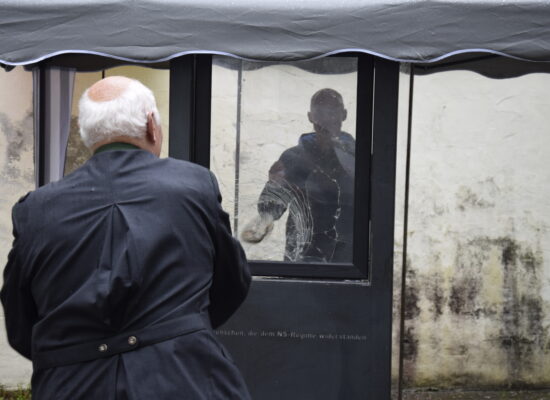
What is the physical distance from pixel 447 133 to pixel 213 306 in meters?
3.75

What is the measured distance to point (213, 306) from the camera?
7.32ft

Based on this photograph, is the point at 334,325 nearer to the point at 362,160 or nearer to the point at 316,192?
the point at 316,192

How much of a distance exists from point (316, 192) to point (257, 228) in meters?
0.32

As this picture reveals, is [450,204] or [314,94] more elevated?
[314,94]

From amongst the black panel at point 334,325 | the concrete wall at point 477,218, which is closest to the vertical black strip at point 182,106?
the black panel at point 334,325

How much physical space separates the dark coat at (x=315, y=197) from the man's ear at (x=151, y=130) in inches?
69.6

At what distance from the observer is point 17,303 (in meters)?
2.11

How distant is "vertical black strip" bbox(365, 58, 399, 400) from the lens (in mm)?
3672

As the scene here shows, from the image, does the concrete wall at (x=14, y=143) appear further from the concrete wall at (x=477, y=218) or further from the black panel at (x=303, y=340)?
the concrete wall at (x=477, y=218)

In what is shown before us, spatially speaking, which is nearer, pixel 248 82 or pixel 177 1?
pixel 177 1

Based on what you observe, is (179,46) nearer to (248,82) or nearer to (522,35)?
(248,82)

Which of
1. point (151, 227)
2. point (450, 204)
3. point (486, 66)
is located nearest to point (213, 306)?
point (151, 227)

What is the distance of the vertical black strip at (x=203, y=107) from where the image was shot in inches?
147

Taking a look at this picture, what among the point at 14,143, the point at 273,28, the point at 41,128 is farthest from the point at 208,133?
the point at 14,143
